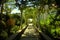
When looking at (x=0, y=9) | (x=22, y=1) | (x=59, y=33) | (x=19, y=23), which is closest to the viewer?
(x=59, y=33)

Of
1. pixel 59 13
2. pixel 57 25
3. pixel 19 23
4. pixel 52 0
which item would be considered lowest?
pixel 19 23

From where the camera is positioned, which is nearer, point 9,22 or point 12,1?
point 9,22

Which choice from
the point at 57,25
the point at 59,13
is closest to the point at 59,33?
the point at 57,25

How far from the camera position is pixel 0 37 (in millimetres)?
16531

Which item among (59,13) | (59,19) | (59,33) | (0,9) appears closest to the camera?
(59,13)

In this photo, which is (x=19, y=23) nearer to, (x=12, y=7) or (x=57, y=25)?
(x=12, y=7)

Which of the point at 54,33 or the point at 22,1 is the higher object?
the point at 22,1

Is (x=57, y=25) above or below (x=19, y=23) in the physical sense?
above


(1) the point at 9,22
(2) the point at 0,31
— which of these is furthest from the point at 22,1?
(2) the point at 0,31

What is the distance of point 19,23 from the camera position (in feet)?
117

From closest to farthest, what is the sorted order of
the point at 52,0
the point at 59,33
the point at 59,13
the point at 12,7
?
the point at 52,0
the point at 59,13
the point at 59,33
the point at 12,7

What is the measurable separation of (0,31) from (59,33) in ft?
17.9

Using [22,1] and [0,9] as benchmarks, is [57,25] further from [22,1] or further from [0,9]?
[22,1]

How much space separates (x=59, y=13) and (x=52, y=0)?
1.91 metres
